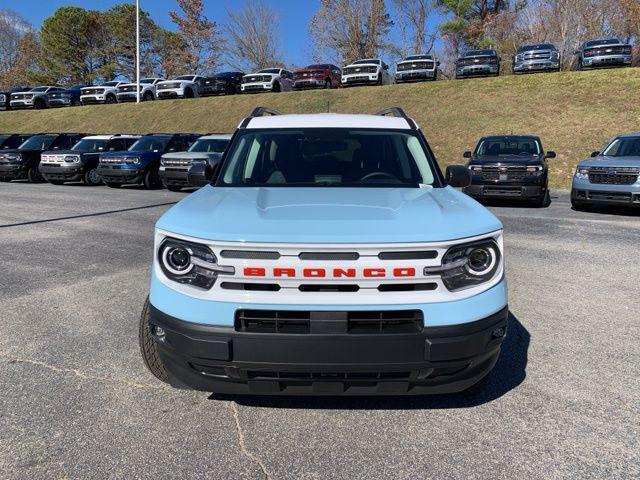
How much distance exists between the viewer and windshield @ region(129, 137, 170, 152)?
16203 millimetres

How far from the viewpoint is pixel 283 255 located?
2.40 meters

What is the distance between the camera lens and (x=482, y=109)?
2258cm

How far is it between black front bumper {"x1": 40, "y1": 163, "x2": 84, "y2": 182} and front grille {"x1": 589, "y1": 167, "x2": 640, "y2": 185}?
1524cm

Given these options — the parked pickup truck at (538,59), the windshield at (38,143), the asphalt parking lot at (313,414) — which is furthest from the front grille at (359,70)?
the asphalt parking lot at (313,414)


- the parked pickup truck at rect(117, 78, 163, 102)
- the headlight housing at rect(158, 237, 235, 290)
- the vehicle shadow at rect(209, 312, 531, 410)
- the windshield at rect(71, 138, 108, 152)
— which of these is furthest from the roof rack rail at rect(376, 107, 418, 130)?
the parked pickup truck at rect(117, 78, 163, 102)

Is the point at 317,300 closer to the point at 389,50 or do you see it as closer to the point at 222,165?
the point at 222,165

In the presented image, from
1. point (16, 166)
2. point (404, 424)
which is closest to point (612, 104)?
point (404, 424)

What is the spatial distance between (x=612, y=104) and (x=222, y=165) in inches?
853

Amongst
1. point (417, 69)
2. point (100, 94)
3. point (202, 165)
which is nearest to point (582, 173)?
point (202, 165)

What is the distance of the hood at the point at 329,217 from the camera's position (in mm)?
2430

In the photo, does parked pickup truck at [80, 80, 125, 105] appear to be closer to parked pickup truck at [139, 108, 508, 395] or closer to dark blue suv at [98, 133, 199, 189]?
dark blue suv at [98, 133, 199, 189]

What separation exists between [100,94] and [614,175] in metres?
34.2

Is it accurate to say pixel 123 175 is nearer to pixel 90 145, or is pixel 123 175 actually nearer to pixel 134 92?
pixel 90 145

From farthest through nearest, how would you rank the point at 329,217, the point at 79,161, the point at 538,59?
the point at 538,59, the point at 79,161, the point at 329,217
